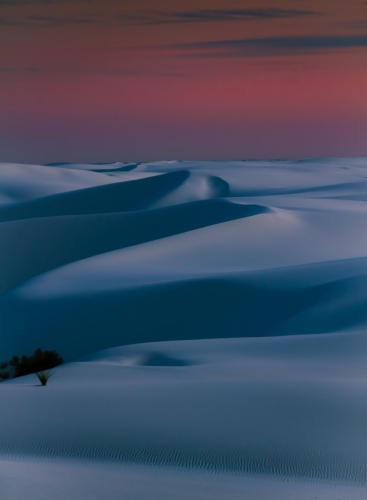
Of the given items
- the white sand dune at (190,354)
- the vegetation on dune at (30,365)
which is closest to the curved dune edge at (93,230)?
the white sand dune at (190,354)

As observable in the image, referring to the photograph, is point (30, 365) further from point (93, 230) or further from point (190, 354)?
point (93, 230)

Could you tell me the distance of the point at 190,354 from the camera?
53.5 ft

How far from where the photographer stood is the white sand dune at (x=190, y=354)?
10031 millimetres

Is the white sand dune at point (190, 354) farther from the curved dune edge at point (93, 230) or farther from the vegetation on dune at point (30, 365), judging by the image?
the vegetation on dune at point (30, 365)

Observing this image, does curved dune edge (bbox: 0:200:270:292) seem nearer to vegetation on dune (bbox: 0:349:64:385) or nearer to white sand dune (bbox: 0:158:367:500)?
white sand dune (bbox: 0:158:367:500)

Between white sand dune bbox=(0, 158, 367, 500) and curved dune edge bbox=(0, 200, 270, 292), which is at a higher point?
curved dune edge bbox=(0, 200, 270, 292)

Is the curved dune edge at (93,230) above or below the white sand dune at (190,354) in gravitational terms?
above


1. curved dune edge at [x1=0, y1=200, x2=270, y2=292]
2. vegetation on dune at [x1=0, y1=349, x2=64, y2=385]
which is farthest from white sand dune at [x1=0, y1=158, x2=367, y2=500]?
vegetation on dune at [x1=0, y1=349, x2=64, y2=385]

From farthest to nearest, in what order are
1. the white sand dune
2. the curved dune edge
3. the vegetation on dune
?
the curved dune edge < the vegetation on dune < the white sand dune

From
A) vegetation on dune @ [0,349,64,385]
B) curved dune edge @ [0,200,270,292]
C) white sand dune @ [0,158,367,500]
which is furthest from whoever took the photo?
curved dune edge @ [0,200,270,292]

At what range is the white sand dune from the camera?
10031 millimetres

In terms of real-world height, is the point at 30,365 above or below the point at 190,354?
above

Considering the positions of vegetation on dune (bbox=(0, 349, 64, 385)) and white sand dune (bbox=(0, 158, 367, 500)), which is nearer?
white sand dune (bbox=(0, 158, 367, 500))

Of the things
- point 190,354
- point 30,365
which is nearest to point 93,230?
point 30,365
